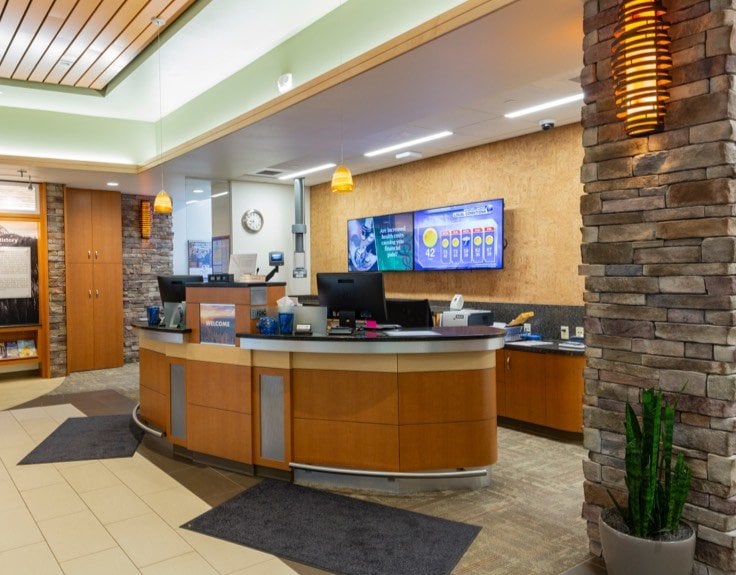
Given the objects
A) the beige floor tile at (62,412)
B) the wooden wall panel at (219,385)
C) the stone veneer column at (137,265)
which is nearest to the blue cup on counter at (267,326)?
the wooden wall panel at (219,385)

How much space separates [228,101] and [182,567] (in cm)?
506

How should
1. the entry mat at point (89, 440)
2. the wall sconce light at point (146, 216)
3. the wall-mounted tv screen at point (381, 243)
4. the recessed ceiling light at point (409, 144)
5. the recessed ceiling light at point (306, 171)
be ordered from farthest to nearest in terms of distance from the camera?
the wall sconce light at point (146, 216) → the recessed ceiling light at point (306, 171) → the wall-mounted tv screen at point (381, 243) → the recessed ceiling light at point (409, 144) → the entry mat at point (89, 440)

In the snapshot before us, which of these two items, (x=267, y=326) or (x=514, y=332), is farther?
(x=514, y=332)

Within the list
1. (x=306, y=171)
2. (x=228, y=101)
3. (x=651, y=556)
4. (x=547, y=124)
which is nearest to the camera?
(x=651, y=556)

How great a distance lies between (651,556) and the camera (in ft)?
7.92

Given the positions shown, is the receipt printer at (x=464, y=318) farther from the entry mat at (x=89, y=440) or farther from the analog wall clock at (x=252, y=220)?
the analog wall clock at (x=252, y=220)

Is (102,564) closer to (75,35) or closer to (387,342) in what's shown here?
(387,342)

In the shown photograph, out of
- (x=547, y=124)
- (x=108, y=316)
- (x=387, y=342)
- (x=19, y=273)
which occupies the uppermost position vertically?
(x=547, y=124)

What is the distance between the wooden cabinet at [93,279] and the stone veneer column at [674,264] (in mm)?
8241

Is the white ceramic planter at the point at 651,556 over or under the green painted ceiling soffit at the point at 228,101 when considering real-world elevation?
under

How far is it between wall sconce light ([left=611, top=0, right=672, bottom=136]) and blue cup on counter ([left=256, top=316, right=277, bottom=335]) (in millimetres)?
2681

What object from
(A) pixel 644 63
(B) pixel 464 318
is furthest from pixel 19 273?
(A) pixel 644 63

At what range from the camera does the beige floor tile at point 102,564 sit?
291 cm

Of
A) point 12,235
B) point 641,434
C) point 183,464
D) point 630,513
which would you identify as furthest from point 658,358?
point 12,235
